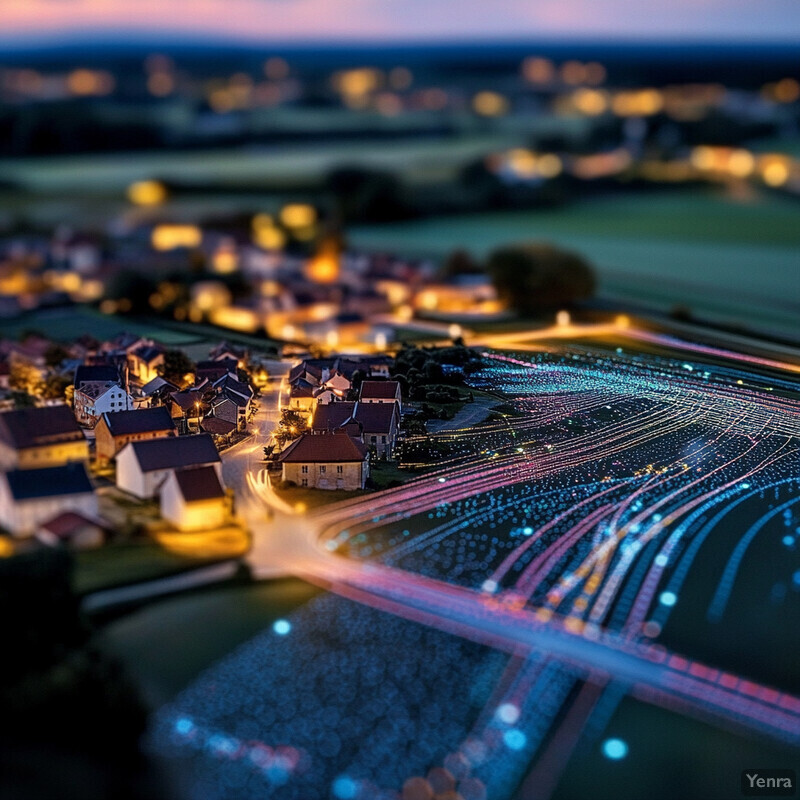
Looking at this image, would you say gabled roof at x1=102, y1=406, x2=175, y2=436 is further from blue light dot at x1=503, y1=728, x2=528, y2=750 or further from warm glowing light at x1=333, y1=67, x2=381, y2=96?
warm glowing light at x1=333, y1=67, x2=381, y2=96

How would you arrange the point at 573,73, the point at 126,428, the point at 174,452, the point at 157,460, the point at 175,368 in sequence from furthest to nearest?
the point at 573,73 → the point at 175,368 → the point at 126,428 → the point at 174,452 → the point at 157,460

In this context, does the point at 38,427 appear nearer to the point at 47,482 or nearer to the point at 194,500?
the point at 47,482

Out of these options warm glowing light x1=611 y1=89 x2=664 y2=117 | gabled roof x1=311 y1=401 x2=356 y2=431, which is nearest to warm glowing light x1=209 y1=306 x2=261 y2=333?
gabled roof x1=311 y1=401 x2=356 y2=431

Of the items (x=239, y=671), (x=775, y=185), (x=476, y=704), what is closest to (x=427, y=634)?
(x=476, y=704)

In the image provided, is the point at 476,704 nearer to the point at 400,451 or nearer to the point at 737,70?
the point at 400,451

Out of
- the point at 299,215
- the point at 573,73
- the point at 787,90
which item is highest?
the point at 573,73

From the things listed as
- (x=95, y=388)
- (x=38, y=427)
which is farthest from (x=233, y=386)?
(x=38, y=427)

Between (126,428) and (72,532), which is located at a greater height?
(126,428)
